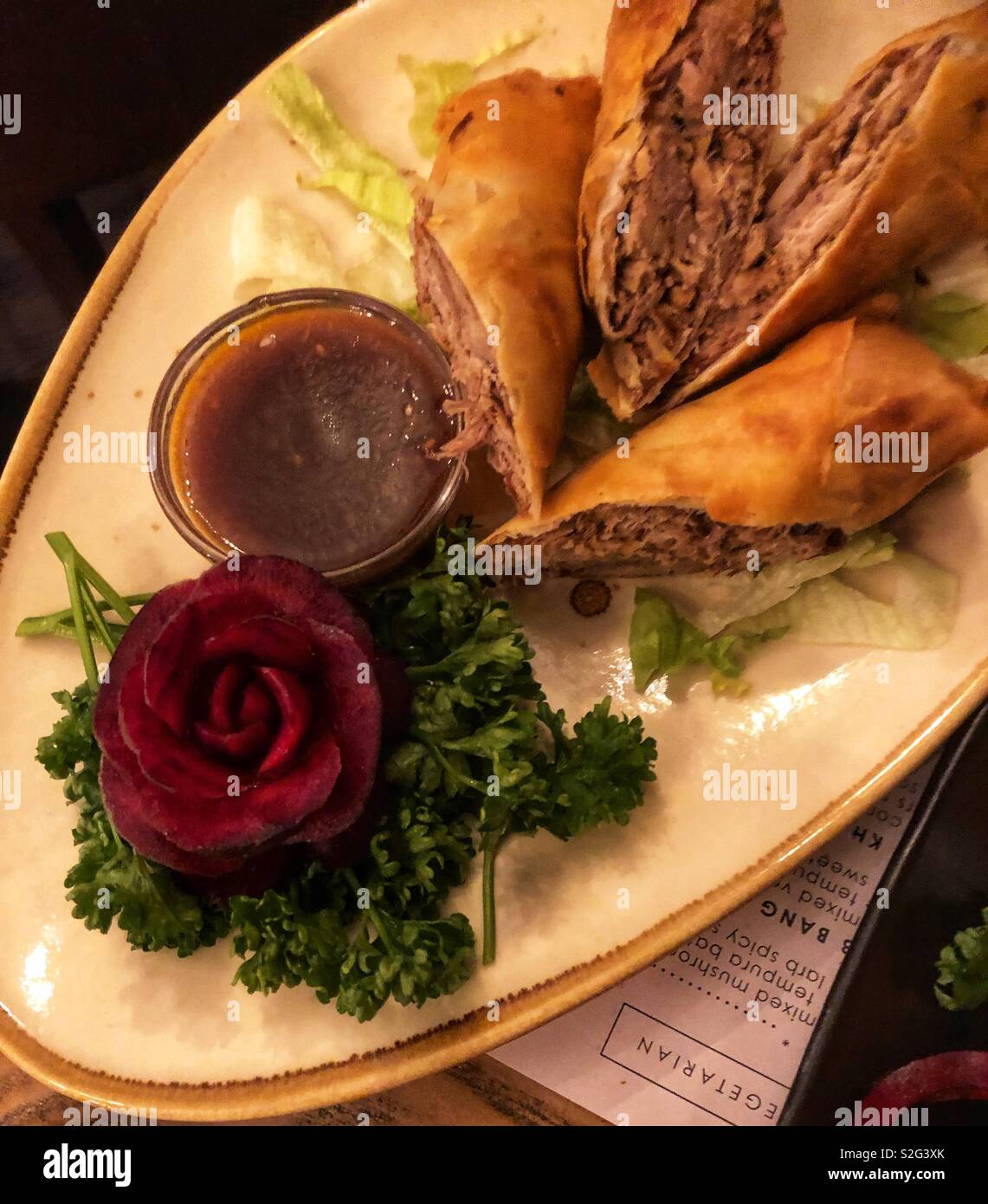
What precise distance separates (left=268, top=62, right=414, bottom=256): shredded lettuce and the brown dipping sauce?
1.22 feet

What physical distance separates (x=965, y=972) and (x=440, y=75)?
235cm

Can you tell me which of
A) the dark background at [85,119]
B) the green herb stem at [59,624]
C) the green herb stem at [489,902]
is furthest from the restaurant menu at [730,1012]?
the dark background at [85,119]

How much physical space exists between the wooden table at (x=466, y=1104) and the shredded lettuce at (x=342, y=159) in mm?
1964

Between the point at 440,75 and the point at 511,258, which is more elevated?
the point at 440,75

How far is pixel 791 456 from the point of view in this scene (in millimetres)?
1855

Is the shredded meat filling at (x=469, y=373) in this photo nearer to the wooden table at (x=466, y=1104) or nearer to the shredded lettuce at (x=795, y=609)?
the shredded lettuce at (x=795, y=609)

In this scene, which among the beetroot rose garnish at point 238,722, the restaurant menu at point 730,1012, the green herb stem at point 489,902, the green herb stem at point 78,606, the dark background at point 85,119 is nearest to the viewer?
the beetroot rose garnish at point 238,722

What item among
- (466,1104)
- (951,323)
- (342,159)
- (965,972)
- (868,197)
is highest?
(342,159)

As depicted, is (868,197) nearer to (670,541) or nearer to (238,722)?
(670,541)

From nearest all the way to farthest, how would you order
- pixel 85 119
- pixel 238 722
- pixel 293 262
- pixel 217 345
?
pixel 238 722 → pixel 217 345 → pixel 293 262 → pixel 85 119

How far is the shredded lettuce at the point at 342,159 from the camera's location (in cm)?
239

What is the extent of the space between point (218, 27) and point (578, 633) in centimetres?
218

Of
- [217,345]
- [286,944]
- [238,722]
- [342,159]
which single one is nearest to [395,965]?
[286,944]

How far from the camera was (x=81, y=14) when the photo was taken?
9.92ft
